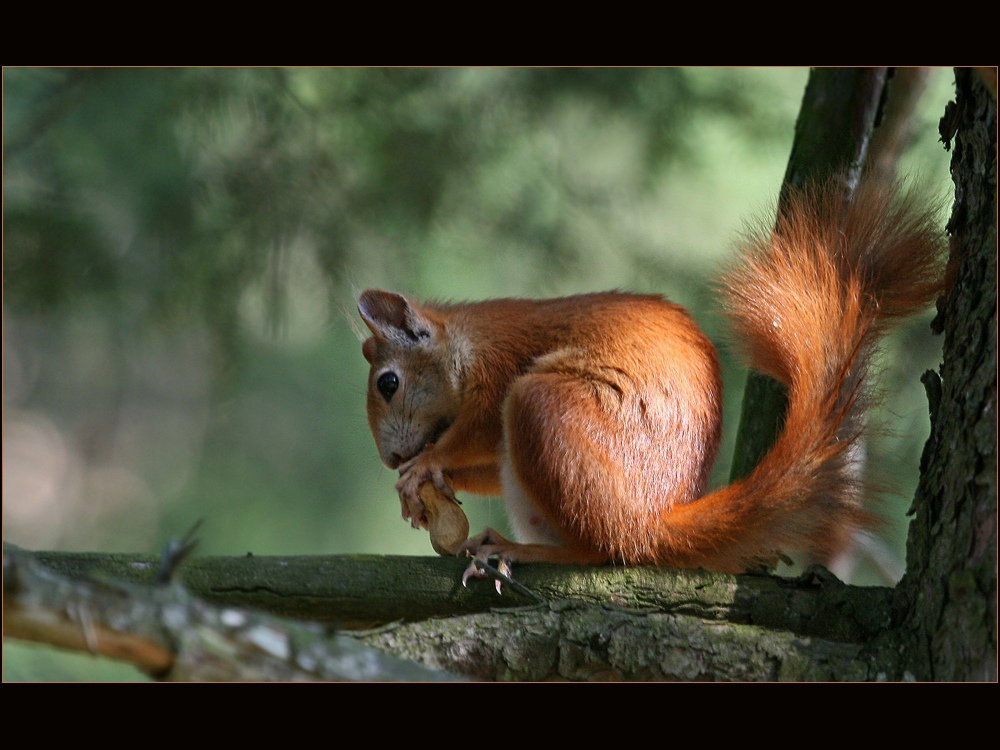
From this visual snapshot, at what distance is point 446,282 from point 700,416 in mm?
2439

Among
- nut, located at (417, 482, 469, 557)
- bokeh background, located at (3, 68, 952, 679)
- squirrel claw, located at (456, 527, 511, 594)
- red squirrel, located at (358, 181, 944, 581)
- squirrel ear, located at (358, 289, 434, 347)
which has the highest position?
bokeh background, located at (3, 68, 952, 679)

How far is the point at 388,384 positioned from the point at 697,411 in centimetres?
65

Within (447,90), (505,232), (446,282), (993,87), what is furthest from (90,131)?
(446,282)

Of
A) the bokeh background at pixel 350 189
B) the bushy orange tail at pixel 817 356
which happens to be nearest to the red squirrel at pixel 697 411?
the bushy orange tail at pixel 817 356

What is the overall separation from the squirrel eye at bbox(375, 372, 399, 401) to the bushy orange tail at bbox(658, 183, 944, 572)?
26.0 inches

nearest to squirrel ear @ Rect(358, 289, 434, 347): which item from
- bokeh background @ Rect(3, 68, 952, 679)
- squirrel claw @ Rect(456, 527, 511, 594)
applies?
bokeh background @ Rect(3, 68, 952, 679)

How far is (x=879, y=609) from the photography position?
3.98ft

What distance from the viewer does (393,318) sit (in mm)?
1829

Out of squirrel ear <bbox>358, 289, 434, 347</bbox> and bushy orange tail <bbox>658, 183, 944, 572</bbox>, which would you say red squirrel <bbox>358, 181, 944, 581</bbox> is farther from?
squirrel ear <bbox>358, 289, 434, 347</bbox>

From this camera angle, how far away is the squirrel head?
1762mm

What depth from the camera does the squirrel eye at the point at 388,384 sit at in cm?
179

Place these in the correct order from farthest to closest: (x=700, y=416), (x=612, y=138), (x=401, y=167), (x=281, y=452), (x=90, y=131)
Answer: (x=281, y=452), (x=612, y=138), (x=401, y=167), (x=90, y=131), (x=700, y=416)

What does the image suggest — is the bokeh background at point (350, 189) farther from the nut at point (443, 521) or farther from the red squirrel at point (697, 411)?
the nut at point (443, 521)

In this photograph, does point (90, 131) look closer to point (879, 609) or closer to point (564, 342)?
point (564, 342)
